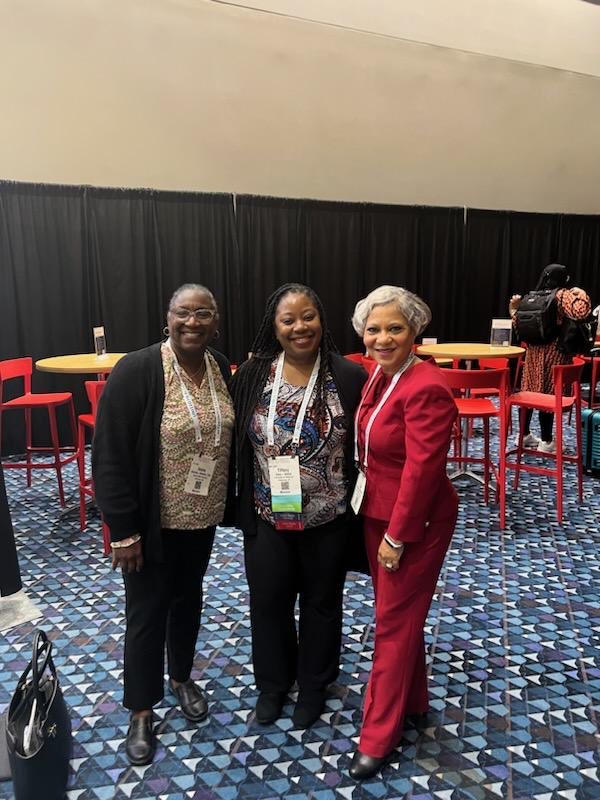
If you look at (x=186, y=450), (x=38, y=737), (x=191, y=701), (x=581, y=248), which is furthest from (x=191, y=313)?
(x=581, y=248)

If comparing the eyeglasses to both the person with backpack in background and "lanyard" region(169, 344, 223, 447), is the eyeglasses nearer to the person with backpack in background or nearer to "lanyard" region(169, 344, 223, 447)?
"lanyard" region(169, 344, 223, 447)

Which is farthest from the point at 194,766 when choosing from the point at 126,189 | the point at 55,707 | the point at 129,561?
the point at 126,189

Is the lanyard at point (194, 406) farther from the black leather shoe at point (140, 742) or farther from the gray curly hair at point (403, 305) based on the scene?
the black leather shoe at point (140, 742)

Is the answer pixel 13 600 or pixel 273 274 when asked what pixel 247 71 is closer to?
pixel 273 274

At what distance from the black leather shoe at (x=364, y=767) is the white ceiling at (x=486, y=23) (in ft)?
22.2

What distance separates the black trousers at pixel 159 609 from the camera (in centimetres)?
184

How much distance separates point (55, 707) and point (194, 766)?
0.48 m

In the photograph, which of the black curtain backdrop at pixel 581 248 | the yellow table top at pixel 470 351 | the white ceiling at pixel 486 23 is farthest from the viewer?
the black curtain backdrop at pixel 581 248

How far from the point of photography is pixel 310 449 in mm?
1803

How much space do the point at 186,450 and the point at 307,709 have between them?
0.99m

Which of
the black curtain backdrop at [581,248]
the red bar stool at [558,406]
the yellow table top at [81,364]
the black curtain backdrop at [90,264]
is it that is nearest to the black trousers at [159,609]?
the yellow table top at [81,364]

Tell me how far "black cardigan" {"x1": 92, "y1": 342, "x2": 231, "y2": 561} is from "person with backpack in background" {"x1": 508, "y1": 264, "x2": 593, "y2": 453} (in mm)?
3873

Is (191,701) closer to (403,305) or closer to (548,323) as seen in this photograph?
(403,305)

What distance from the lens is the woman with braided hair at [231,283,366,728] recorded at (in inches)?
70.8
